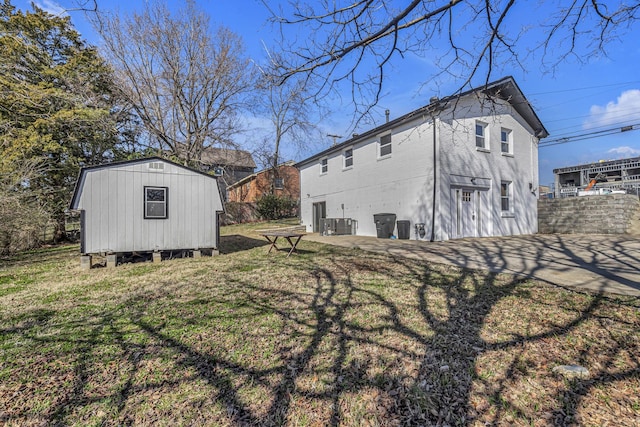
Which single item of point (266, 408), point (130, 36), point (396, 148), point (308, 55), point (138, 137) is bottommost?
point (266, 408)

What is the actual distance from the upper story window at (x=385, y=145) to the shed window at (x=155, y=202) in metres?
9.30

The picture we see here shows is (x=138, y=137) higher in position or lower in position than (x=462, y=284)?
higher

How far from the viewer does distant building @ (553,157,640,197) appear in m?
25.1

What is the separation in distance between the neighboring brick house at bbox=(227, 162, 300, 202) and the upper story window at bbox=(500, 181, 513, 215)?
19.2 m

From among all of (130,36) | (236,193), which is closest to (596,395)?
(130,36)

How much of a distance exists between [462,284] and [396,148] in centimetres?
888

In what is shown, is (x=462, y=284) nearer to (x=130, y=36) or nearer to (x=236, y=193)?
(x=130, y=36)

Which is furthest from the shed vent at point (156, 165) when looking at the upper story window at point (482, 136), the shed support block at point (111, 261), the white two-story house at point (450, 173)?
the upper story window at point (482, 136)

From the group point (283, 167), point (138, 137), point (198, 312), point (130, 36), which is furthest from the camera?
point (283, 167)

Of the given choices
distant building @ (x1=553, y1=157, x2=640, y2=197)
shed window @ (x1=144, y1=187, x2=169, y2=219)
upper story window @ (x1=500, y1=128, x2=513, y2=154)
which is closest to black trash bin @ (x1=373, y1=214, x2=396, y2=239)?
upper story window @ (x1=500, y1=128, x2=513, y2=154)

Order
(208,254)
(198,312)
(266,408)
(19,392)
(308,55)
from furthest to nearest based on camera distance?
1. (208,254)
2. (198,312)
3. (308,55)
4. (19,392)
5. (266,408)

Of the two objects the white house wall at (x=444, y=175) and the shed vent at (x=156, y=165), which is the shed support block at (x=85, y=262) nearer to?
the shed vent at (x=156, y=165)

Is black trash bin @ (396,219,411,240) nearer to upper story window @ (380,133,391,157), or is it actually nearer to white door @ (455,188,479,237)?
white door @ (455,188,479,237)

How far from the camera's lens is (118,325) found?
3596 mm
